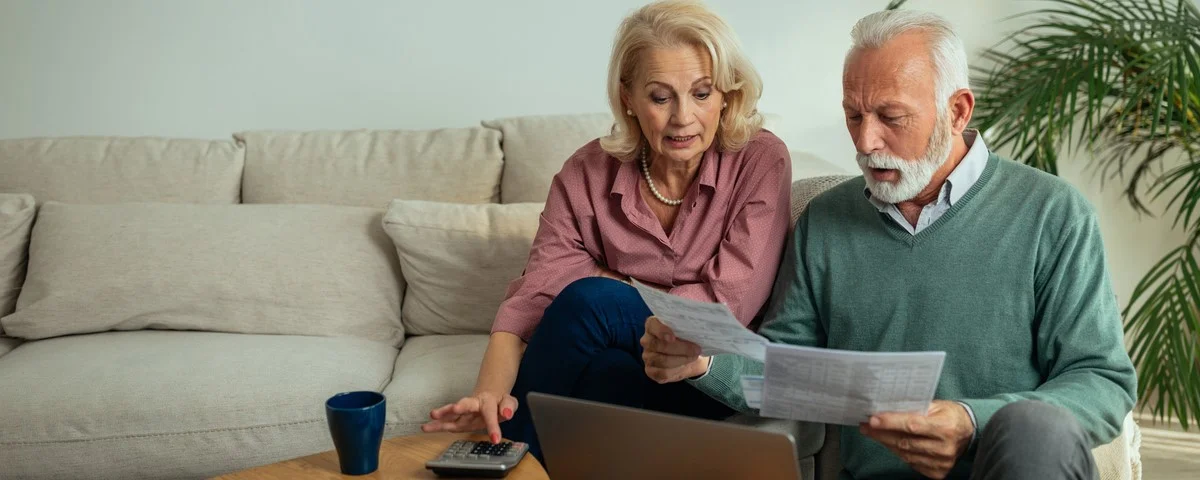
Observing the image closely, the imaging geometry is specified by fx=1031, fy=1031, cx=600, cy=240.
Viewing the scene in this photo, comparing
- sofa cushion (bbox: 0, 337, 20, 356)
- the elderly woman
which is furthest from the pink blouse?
sofa cushion (bbox: 0, 337, 20, 356)

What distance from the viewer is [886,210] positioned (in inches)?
61.4

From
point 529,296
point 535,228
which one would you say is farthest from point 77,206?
point 529,296

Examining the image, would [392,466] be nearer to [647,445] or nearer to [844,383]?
[647,445]

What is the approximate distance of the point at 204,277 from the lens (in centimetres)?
237

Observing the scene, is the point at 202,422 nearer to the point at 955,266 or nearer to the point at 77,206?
the point at 77,206

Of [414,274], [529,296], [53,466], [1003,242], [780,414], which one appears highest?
[1003,242]

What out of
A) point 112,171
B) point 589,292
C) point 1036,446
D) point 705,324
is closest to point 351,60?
point 112,171

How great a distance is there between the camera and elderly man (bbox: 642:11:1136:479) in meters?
1.41

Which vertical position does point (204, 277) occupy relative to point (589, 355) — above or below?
below

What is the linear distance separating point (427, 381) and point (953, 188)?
1.09m

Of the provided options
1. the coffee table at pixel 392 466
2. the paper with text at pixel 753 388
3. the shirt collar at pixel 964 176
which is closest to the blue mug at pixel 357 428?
the coffee table at pixel 392 466

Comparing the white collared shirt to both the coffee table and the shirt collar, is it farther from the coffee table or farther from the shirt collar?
the coffee table

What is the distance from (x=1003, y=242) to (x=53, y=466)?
5.77ft

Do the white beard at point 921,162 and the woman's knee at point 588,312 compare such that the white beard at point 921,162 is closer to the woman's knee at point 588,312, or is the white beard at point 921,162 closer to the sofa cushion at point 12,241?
the woman's knee at point 588,312
